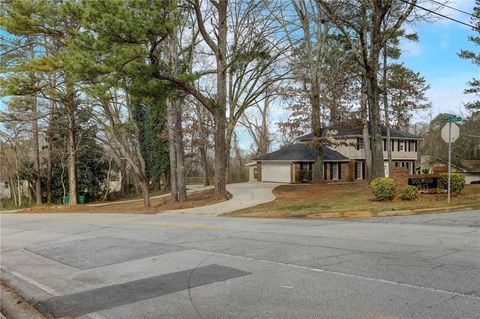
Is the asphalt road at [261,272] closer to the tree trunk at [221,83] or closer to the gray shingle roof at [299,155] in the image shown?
the tree trunk at [221,83]

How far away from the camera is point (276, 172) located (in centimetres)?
4691

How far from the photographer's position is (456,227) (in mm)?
12000

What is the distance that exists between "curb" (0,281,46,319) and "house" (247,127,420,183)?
113ft

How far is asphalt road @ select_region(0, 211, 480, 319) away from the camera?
5621 mm

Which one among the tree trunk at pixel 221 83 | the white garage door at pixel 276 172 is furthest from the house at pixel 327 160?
the tree trunk at pixel 221 83

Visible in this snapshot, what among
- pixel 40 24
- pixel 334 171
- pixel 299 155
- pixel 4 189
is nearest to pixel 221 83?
pixel 40 24

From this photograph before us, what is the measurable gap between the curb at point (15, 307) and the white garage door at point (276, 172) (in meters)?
39.3

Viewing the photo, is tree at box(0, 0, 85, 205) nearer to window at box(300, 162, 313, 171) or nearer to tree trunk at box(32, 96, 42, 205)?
tree trunk at box(32, 96, 42, 205)

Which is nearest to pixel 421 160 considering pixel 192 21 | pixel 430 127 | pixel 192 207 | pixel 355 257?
pixel 430 127

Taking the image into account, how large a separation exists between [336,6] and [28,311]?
75.1ft

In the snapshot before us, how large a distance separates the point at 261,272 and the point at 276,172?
130ft

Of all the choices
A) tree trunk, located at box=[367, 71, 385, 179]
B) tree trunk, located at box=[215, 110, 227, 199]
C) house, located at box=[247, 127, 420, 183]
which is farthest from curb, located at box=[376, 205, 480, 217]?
house, located at box=[247, 127, 420, 183]

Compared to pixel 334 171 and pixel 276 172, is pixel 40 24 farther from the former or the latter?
pixel 334 171

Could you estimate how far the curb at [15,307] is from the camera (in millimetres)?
5941
